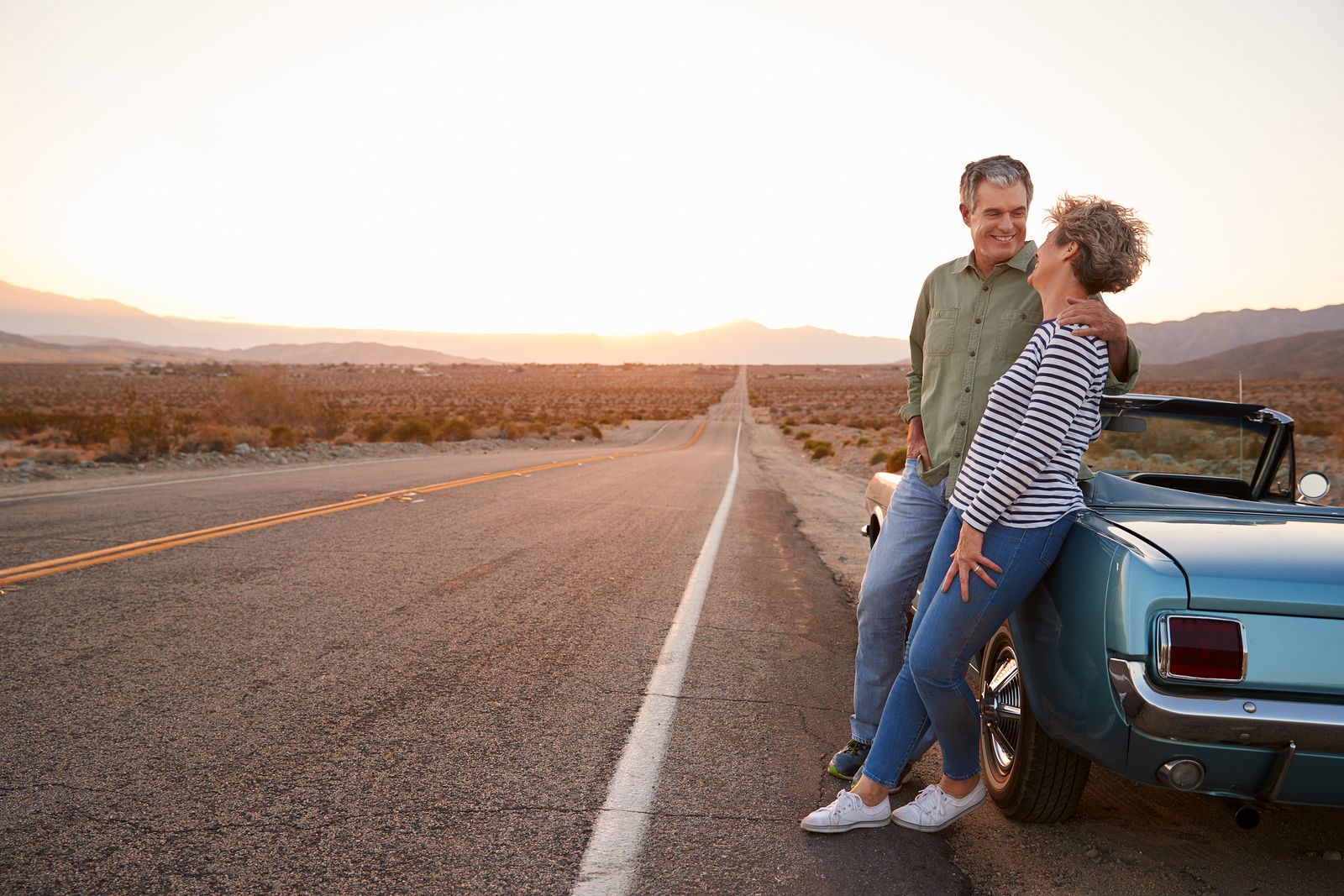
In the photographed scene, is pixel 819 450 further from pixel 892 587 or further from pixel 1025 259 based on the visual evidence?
pixel 1025 259

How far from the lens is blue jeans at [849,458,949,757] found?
303 centimetres

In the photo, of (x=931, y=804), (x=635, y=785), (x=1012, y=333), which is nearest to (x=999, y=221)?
(x=1012, y=333)

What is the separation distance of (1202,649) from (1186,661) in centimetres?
5

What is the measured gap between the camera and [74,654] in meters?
4.16

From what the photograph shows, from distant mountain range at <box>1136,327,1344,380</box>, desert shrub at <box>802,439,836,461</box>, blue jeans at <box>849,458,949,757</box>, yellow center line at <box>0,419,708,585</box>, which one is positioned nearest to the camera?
blue jeans at <box>849,458,949,757</box>

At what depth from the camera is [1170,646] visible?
2244mm

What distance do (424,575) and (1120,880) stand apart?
15.9 feet

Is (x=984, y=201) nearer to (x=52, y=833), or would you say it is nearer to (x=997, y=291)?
(x=997, y=291)

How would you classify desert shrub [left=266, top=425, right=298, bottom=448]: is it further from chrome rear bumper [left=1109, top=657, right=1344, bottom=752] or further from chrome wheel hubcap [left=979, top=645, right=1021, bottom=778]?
chrome rear bumper [left=1109, top=657, right=1344, bottom=752]

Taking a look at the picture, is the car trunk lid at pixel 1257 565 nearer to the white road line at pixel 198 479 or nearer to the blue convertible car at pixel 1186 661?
the blue convertible car at pixel 1186 661

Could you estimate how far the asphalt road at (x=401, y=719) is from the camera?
2535 mm

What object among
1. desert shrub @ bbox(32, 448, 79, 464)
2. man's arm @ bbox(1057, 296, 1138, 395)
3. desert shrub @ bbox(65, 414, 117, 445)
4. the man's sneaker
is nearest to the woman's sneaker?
the man's sneaker

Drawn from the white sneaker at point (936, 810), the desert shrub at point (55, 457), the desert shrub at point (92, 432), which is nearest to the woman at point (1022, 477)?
the white sneaker at point (936, 810)

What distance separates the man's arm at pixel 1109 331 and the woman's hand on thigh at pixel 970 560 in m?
0.61
